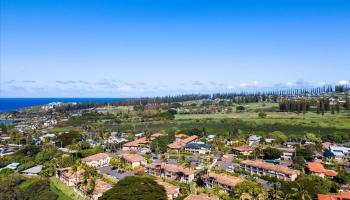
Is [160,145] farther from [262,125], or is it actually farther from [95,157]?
[262,125]

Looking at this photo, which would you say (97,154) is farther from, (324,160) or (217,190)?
(324,160)

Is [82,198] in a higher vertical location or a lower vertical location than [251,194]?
lower

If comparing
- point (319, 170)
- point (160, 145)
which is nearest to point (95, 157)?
point (160, 145)

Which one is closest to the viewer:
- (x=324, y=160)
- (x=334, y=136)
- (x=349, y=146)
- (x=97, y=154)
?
(x=324, y=160)

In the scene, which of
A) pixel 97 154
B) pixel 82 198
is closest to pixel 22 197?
pixel 82 198

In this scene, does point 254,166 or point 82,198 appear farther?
point 254,166

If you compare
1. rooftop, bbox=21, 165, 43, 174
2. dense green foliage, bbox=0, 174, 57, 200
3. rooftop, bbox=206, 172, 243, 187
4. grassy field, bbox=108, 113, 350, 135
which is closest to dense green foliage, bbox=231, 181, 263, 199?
rooftop, bbox=206, 172, 243, 187

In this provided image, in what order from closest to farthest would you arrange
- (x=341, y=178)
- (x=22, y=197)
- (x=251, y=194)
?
(x=251, y=194) → (x=22, y=197) → (x=341, y=178)
